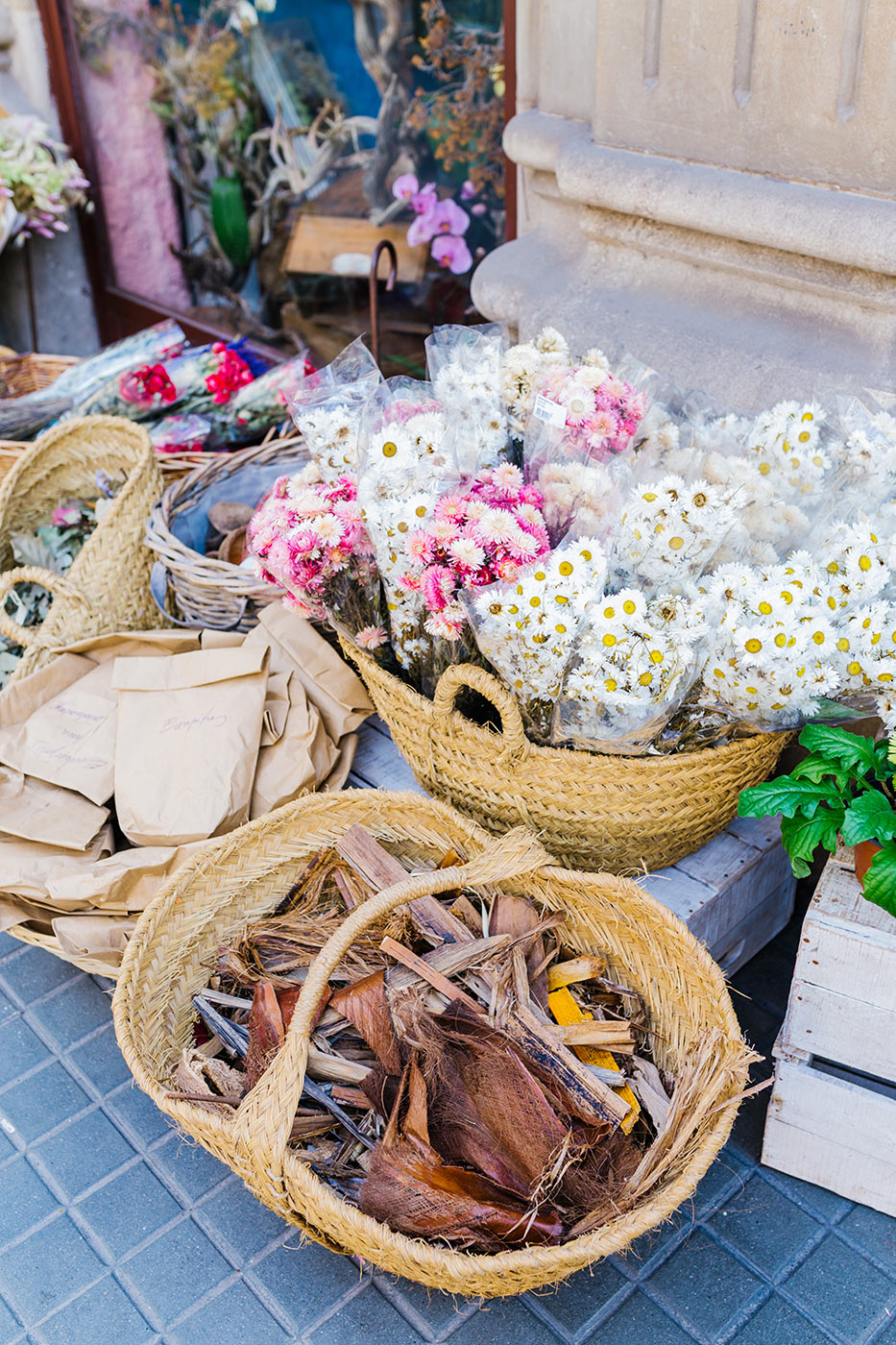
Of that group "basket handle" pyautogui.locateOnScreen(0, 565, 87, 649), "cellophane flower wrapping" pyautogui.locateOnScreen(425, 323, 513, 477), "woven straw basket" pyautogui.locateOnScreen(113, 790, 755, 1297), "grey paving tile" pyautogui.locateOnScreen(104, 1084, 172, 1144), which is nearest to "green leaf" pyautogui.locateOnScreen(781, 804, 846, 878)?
"woven straw basket" pyautogui.locateOnScreen(113, 790, 755, 1297)

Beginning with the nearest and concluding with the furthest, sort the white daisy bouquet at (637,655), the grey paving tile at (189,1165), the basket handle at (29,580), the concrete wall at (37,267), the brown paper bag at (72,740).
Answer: the white daisy bouquet at (637,655) < the grey paving tile at (189,1165) < the brown paper bag at (72,740) < the basket handle at (29,580) < the concrete wall at (37,267)

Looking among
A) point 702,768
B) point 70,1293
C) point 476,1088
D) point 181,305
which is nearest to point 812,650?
point 702,768

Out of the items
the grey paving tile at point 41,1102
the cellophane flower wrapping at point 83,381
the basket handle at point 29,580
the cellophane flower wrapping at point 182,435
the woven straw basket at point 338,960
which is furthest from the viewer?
the cellophane flower wrapping at point 83,381

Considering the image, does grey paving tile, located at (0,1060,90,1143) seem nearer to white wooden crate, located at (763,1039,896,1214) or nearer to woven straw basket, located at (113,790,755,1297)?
woven straw basket, located at (113,790,755,1297)

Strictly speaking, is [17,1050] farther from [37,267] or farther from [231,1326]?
[37,267]

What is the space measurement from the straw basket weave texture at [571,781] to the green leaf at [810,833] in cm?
17

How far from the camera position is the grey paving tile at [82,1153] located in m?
1.98

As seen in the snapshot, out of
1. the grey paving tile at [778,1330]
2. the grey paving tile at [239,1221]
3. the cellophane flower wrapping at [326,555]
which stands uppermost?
the cellophane flower wrapping at [326,555]

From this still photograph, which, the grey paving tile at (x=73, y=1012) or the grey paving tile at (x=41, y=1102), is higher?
the grey paving tile at (x=41, y=1102)

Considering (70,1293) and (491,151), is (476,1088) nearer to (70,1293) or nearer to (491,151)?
(70,1293)

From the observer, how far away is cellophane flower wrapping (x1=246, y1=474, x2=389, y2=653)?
1882 millimetres

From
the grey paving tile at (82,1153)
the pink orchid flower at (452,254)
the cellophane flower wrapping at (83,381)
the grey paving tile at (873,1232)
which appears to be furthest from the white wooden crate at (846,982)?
the cellophane flower wrapping at (83,381)

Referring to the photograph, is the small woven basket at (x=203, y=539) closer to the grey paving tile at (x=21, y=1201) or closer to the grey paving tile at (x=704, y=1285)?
the grey paving tile at (x=21, y=1201)

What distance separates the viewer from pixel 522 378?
2.03 metres
